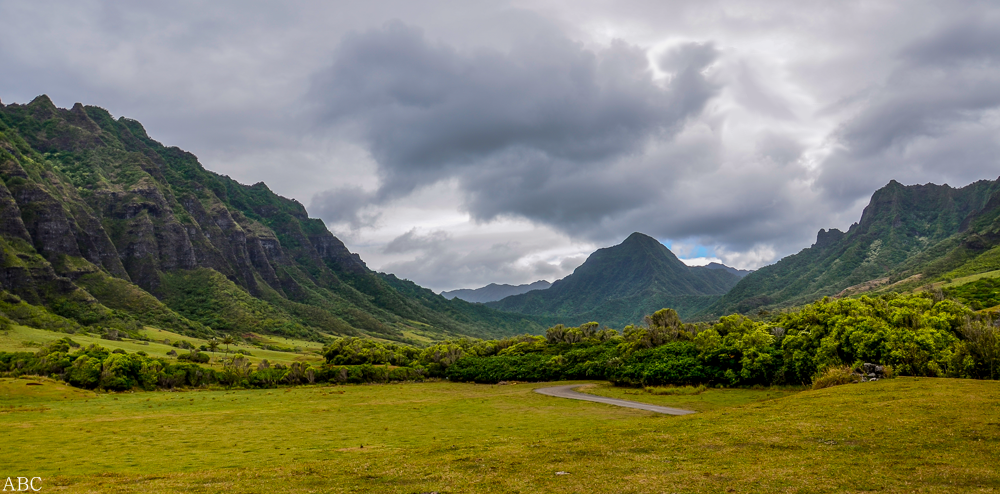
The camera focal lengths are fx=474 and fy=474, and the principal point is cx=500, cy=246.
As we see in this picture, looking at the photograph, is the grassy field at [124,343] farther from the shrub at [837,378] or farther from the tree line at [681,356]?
the shrub at [837,378]

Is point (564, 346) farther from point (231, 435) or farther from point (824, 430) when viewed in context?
point (824, 430)

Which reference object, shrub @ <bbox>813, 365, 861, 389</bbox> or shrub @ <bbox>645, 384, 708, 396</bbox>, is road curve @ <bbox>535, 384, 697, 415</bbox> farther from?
shrub @ <bbox>813, 365, 861, 389</bbox>

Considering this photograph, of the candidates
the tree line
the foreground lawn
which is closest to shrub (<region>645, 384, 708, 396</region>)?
the tree line

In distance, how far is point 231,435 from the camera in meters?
36.7

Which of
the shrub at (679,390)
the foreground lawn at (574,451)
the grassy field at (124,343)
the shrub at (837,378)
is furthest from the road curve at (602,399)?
the grassy field at (124,343)

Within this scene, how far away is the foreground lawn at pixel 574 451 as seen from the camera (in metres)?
15.9

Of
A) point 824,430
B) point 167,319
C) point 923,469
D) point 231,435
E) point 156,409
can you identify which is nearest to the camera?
point 923,469

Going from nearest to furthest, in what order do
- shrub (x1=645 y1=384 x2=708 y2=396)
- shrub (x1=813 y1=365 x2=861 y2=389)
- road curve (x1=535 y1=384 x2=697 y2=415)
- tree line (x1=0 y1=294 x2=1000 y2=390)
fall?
shrub (x1=813 y1=365 x2=861 y2=389)
tree line (x1=0 y1=294 x2=1000 y2=390)
road curve (x1=535 y1=384 x2=697 y2=415)
shrub (x1=645 y1=384 x2=708 y2=396)

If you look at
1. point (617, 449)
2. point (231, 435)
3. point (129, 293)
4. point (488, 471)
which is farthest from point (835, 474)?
point (129, 293)

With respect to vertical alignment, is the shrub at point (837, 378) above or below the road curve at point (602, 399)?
above

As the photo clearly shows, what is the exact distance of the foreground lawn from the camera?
1586cm

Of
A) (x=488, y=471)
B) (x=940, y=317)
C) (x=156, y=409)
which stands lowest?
(x=156, y=409)

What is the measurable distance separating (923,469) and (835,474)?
2.57 meters

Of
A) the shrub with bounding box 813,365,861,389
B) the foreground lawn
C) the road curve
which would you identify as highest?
the shrub with bounding box 813,365,861,389
